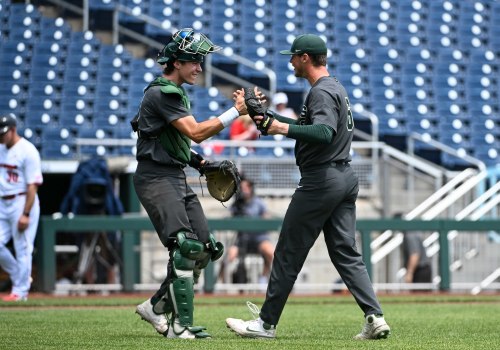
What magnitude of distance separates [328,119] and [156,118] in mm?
1100

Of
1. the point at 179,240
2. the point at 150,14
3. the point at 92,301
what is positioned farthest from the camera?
the point at 150,14

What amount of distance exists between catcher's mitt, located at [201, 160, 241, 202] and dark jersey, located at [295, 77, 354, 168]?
61cm

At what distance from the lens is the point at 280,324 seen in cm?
861

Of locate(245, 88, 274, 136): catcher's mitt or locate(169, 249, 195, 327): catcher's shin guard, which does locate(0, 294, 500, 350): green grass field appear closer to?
locate(169, 249, 195, 327): catcher's shin guard

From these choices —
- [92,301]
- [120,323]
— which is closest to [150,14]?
[92,301]

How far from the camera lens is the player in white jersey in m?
11.1

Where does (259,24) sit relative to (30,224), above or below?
above

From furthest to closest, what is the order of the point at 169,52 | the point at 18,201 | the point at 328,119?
the point at 18,201 < the point at 169,52 < the point at 328,119

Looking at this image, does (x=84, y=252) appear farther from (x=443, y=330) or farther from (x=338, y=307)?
(x=443, y=330)

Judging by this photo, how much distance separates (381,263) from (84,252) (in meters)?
3.93

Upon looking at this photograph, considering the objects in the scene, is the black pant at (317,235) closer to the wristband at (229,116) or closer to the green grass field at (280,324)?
the green grass field at (280,324)

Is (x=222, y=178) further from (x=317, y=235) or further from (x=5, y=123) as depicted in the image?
(x=5, y=123)

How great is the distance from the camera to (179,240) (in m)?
6.72

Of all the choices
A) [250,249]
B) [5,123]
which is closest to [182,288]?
[5,123]
